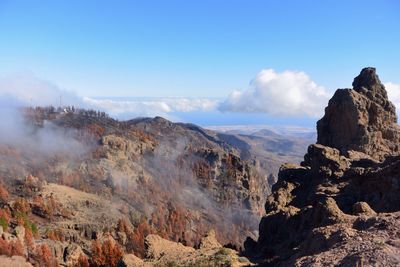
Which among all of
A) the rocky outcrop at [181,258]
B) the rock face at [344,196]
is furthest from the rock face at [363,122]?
the rocky outcrop at [181,258]

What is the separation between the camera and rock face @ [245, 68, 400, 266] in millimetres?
21109

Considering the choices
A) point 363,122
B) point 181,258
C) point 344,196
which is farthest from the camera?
point 363,122

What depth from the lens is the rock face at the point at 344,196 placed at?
69.3ft

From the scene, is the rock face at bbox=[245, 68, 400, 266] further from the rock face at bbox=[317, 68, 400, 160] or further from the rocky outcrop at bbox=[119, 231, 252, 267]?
the rocky outcrop at bbox=[119, 231, 252, 267]

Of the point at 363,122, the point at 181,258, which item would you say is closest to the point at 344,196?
the point at 181,258

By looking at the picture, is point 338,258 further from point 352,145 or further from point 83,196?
point 83,196

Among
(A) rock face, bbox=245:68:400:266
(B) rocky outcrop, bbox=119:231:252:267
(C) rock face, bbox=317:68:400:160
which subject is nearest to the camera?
(A) rock face, bbox=245:68:400:266

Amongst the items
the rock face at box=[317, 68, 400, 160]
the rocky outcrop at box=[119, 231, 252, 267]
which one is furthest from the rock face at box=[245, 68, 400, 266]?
the rocky outcrop at box=[119, 231, 252, 267]

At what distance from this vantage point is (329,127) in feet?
203

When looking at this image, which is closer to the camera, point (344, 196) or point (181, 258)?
point (181, 258)

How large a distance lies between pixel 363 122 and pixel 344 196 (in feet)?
63.3

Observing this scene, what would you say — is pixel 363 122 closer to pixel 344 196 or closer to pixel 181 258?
pixel 344 196

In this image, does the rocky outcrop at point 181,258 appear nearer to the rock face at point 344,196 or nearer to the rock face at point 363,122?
the rock face at point 344,196

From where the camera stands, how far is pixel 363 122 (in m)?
57.5
